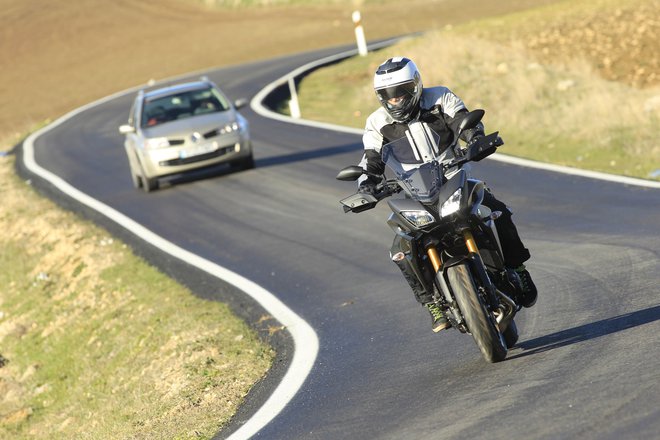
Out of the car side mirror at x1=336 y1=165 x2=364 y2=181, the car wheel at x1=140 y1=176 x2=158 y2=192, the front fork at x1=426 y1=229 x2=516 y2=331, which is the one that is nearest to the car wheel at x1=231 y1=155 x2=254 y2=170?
the car wheel at x1=140 y1=176 x2=158 y2=192

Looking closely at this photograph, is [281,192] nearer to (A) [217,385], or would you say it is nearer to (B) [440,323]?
(A) [217,385]

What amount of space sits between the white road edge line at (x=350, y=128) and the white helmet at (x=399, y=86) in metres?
7.08

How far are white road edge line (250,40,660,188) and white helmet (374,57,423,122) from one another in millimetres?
7079

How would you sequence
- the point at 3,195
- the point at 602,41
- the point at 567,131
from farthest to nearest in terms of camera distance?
1. the point at 602,41
2. the point at 3,195
3. the point at 567,131

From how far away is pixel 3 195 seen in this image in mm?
23688

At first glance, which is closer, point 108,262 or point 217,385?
point 217,385

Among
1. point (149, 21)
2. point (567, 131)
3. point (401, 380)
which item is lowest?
point (149, 21)

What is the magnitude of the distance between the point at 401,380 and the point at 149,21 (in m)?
55.3

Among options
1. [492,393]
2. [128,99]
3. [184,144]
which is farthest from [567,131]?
[128,99]

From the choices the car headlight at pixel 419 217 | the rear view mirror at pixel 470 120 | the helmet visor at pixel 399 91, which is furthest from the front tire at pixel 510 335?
the helmet visor at pixel 399 91

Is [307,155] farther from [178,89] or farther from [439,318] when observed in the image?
[439,318]

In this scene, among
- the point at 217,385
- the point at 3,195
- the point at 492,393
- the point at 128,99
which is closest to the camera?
the point at 492,393

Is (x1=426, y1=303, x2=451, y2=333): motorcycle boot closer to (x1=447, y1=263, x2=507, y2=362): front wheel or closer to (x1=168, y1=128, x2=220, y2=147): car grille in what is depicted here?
(x1=447, y1=263, x2=507, y2=362): front wheel

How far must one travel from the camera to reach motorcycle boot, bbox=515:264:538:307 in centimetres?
828
